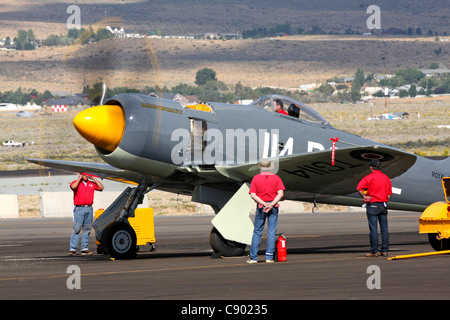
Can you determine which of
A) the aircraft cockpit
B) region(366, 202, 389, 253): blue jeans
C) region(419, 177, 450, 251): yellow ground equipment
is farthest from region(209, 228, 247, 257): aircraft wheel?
region(419, 177, 450, 251): yellow ground equipment

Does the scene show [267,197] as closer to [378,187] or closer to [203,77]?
[378,187]

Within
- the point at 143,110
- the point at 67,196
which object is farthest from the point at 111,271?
the point at 67,196

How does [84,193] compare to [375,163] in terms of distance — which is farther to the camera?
[84,193]

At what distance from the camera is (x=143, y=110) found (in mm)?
17328

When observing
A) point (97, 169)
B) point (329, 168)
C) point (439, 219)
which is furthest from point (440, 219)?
point (97, 169)

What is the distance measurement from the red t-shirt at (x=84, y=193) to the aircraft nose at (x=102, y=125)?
11.7 feet

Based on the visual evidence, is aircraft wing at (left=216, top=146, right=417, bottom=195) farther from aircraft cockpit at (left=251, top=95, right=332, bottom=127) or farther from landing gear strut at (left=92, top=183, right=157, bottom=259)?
landing gear strut at (left=92, top=183, right=157, bottom=259)

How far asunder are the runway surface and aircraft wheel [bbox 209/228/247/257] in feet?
1.34

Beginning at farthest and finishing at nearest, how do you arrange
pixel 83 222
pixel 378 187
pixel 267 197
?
pixel 83 222, pixel 378 187, pixel 267 197

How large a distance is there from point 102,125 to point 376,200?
17.2ft

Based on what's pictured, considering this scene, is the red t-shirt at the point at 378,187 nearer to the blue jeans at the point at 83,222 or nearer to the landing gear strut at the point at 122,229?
the landing gear strut at the point at 122,229

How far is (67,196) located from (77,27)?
1732cm

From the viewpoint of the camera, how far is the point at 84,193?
2069cm
